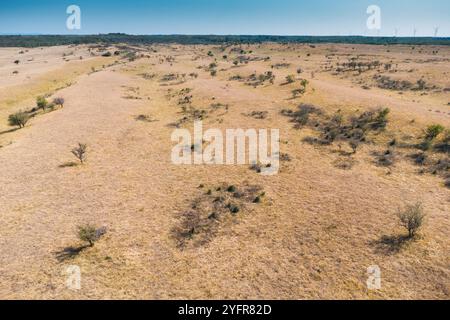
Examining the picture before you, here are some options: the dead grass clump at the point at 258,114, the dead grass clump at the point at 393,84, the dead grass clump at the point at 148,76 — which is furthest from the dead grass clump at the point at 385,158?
the dead grass clump at the point at 148,76

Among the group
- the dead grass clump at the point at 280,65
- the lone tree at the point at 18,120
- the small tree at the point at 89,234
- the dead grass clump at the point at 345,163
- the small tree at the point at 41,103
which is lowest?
the small tree at the point at 89,234

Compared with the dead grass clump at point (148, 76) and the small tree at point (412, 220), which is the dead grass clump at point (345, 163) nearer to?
the small tree at point (412, 220)

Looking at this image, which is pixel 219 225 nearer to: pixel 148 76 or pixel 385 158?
pixel 385 158

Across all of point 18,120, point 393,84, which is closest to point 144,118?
point 18,120

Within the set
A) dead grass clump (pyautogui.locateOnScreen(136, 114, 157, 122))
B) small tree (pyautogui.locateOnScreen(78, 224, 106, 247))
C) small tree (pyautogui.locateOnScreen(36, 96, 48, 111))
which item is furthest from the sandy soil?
small tree (pyautogui.locateOnScreen(36, 96, 48, 111))

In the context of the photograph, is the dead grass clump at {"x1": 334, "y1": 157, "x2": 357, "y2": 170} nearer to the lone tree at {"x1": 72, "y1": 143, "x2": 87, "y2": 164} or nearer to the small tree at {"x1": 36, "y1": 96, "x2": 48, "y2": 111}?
the lone tree at {"x1": 72, "y1": 143, "x2": 87, "y2": 164}
